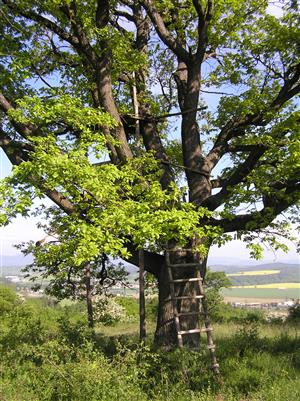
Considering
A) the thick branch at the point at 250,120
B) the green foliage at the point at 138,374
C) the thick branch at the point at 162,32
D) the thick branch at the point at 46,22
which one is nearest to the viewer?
the green foliage at the point at 138,374

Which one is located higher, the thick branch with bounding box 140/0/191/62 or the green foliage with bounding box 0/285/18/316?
the thick branch with bounding box 140/0/191/62

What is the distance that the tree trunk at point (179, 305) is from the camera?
11.6 meters

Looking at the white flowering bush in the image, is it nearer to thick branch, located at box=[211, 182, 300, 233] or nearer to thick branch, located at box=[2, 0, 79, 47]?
thick branch, located at box=[211, 182, 300, 233]

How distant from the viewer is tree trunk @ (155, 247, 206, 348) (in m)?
11.6

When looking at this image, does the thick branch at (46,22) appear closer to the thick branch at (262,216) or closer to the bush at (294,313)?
the thick branch at (262,216)

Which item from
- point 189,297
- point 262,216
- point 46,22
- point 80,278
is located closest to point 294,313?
point 80,278

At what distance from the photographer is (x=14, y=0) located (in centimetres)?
1233

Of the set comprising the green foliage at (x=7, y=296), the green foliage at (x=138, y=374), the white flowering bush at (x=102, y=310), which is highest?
the green foliage at (x=7, y=296)

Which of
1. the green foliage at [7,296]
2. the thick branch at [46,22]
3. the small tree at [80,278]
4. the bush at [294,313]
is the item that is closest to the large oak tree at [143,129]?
the thick branch at [46,22]

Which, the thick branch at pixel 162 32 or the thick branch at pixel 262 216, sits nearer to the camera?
the thick branch at pixel 262 216

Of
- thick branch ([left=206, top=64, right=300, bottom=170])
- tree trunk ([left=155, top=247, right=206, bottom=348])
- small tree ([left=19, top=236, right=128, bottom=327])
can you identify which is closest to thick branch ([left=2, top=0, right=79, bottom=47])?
thick branch ([left=206, top=64, right=300, bottom=170])

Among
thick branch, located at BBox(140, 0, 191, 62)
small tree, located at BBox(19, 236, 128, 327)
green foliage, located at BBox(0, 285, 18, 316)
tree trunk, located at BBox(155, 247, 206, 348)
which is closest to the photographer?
tree trunk, located at BBox(155, 247, 206, 348)

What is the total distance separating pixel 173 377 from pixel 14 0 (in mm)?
11036

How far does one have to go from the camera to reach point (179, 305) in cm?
1186
